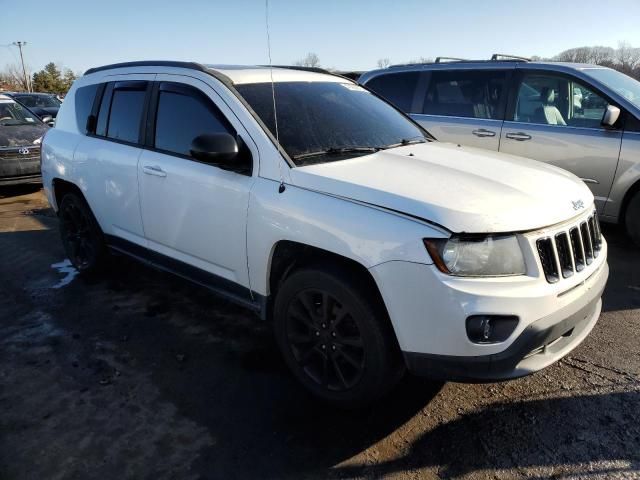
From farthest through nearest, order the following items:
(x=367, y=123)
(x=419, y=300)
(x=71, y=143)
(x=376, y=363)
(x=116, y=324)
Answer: (x=71, y=143) < (x=116, y=324) < (x=367, y=123) < (x=376, y=363) < (x=419, y=300)

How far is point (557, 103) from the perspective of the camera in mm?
5559

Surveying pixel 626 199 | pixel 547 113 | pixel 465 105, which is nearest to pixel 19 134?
pixel 465 105

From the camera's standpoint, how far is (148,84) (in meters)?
3.85

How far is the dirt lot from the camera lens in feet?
8.04

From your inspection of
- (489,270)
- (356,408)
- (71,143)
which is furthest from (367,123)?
(71,143)

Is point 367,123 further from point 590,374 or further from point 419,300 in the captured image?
point 590,374

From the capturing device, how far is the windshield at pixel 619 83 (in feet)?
17.1

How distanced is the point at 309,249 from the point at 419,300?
73cm

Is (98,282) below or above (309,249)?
below

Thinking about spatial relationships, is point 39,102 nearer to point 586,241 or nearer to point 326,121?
point 326,121

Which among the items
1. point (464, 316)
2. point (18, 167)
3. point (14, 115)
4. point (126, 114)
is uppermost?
point (126, 114)

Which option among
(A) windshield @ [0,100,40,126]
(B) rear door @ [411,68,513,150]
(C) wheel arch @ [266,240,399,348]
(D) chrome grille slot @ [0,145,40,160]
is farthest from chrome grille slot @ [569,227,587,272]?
(A) windshield @ [0,100,40,126]

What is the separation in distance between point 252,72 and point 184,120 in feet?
1.91

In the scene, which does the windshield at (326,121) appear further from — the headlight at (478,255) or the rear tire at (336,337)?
the headlight at (478,255)
